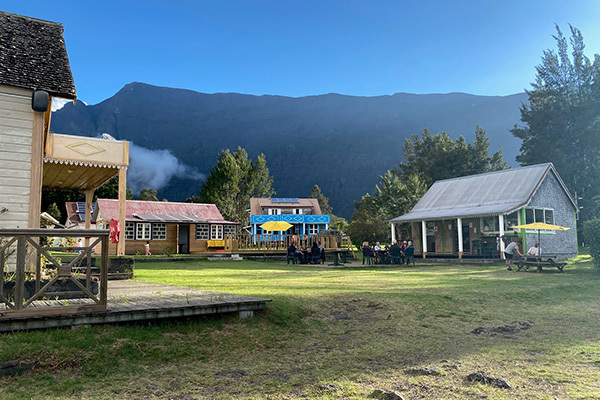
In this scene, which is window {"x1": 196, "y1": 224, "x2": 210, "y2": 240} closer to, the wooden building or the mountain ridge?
the wooden building

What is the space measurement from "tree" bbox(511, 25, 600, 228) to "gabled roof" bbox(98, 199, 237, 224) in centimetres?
3439

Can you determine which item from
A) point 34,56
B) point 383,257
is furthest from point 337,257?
point 34,56

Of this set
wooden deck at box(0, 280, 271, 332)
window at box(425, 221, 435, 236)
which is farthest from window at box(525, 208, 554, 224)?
wooden deck at box(0, 280, 271, 332)

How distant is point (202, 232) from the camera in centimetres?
3522

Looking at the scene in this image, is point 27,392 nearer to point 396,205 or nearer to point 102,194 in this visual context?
point 396,205

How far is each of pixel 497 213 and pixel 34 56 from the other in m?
21.8

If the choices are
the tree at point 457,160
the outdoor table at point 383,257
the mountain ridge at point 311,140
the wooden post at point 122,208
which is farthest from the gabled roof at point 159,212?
the mountain ridge at point 311,140

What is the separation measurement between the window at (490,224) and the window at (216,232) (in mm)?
19613

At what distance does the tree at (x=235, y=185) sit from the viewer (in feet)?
187

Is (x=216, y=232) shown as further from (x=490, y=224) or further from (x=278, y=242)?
(x=490, y=224)

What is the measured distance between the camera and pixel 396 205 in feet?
146

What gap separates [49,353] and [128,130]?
669 feet

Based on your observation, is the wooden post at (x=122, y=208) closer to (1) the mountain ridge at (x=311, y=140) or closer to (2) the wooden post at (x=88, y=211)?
(2) the wooden post at (x=88, y=211)

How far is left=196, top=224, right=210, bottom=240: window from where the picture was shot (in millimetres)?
35000
